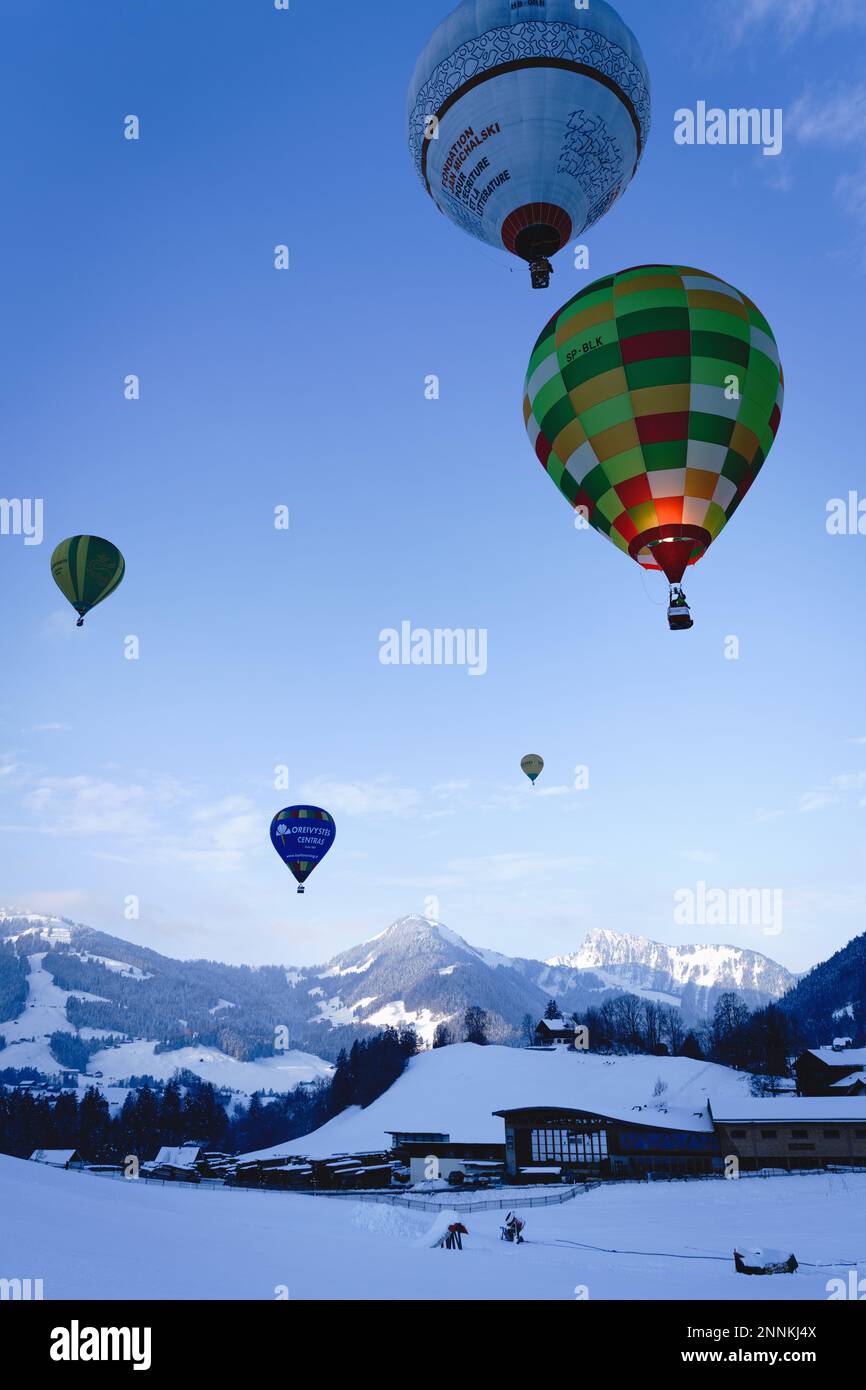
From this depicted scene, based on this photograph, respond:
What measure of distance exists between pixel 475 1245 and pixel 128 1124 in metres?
104

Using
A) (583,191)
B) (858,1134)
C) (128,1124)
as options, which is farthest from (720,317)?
(128,1124)

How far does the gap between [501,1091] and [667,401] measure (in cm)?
10781

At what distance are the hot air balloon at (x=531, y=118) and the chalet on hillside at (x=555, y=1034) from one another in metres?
132

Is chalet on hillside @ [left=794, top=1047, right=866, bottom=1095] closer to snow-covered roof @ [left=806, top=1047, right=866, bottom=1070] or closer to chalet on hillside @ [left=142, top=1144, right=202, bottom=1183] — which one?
snow-covered roof @ [left=806, top=1047, right=866, bottom=1070]

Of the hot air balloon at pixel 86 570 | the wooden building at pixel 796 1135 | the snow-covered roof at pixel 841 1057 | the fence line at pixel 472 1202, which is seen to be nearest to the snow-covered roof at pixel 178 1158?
the fence line at pixel 472 1202

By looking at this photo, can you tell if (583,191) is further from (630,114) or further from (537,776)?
(537,776)

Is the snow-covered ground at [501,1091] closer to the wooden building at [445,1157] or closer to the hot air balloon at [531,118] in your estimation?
the wooden building at [445,1157]

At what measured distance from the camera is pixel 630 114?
2484 centimetres

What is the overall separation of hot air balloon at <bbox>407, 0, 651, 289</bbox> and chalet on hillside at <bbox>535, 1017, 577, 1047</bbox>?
132 m

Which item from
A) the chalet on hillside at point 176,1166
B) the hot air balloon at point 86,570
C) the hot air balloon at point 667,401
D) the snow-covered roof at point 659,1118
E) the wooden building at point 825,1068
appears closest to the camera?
the hot air balloon at point 667,401

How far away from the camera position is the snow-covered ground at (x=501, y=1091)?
98750 mm

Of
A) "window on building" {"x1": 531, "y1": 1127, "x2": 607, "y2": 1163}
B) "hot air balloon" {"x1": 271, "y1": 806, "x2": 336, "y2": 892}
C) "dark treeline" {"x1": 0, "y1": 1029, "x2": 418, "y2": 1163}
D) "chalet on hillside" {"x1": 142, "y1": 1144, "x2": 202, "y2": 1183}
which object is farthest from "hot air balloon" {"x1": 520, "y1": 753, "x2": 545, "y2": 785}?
"dark treeline" {"x1": 0, "y1": 1029, "x2": 418, "y2": 1163}

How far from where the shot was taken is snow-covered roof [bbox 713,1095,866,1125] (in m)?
62.8

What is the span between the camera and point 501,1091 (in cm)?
11569
